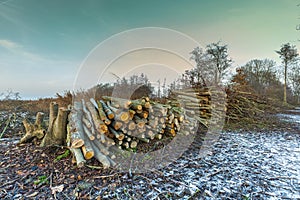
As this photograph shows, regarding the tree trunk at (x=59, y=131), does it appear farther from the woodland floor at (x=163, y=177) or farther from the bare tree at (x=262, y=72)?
the bare tree at (x=262, y=72)

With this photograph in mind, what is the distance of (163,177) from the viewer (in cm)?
183

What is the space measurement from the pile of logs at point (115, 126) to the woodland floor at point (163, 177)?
18 centimetres

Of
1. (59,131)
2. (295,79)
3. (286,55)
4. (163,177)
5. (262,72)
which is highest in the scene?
(286,55)

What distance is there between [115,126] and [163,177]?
2.90 feet

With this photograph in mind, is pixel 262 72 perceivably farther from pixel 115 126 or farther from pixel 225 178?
pixel 115 126

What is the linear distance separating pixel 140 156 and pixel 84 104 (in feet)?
3.63

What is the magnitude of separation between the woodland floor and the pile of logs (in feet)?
0.59

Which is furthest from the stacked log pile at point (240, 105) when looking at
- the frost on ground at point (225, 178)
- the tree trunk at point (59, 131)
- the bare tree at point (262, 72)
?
the bare tree at point (262, 72)

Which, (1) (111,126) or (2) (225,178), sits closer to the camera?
(2) (225,178)

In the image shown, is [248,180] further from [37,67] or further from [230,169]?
[37,67]

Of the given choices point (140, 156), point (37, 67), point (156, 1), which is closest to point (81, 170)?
point (140, 156)

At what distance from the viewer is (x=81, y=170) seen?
6.08ft

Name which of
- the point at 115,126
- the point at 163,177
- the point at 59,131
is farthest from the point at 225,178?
the point at 59,131

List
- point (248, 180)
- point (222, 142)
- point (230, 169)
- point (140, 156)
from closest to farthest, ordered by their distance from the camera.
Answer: point (248, 180), point (230, 169), point (140, 156), point (222, 142)
